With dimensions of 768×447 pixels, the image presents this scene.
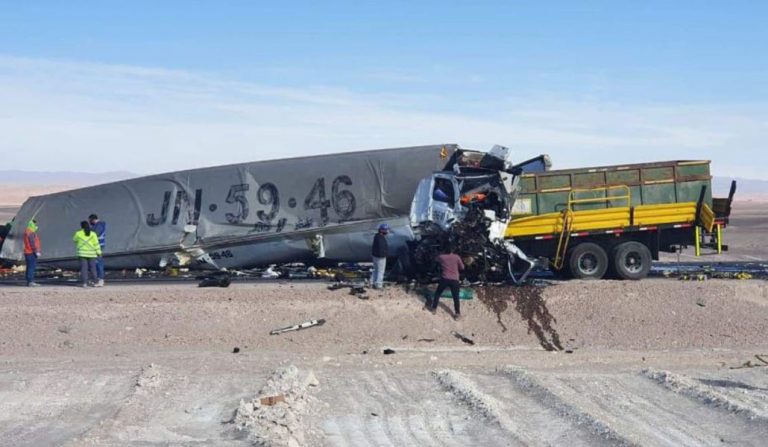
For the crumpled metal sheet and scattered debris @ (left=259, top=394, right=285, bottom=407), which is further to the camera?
the crumpled metal sheet

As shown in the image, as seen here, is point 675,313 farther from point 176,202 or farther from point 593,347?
point 176,202

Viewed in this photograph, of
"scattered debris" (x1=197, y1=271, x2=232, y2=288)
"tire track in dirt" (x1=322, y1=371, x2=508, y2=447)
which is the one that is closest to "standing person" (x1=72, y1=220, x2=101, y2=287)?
"scattered debris" (x1=197, y1=271, x2=232, y2=288)

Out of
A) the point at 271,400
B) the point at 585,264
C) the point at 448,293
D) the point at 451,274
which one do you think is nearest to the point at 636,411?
the point at 271,400

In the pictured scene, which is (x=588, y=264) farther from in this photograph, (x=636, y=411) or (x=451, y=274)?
(x=636, y=411)

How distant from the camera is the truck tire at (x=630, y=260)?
2334cm

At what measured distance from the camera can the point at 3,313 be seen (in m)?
19.5

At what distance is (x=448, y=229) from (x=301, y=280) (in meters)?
4.30

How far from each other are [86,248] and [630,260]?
11.6 meters

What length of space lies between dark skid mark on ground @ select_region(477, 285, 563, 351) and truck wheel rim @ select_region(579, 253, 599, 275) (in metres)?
2.42

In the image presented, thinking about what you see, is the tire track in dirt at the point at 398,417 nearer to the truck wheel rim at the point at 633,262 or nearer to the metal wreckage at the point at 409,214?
the metal wreckage at the point at 409,214

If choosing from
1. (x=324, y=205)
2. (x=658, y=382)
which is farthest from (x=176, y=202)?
(x=658, y=382)

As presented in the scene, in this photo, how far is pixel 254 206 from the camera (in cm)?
2555

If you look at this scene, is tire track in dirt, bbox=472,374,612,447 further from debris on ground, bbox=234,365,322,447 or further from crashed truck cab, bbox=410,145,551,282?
crashed truck cab, bbox=410,145,551,282

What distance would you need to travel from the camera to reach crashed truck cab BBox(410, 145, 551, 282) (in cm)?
2155
